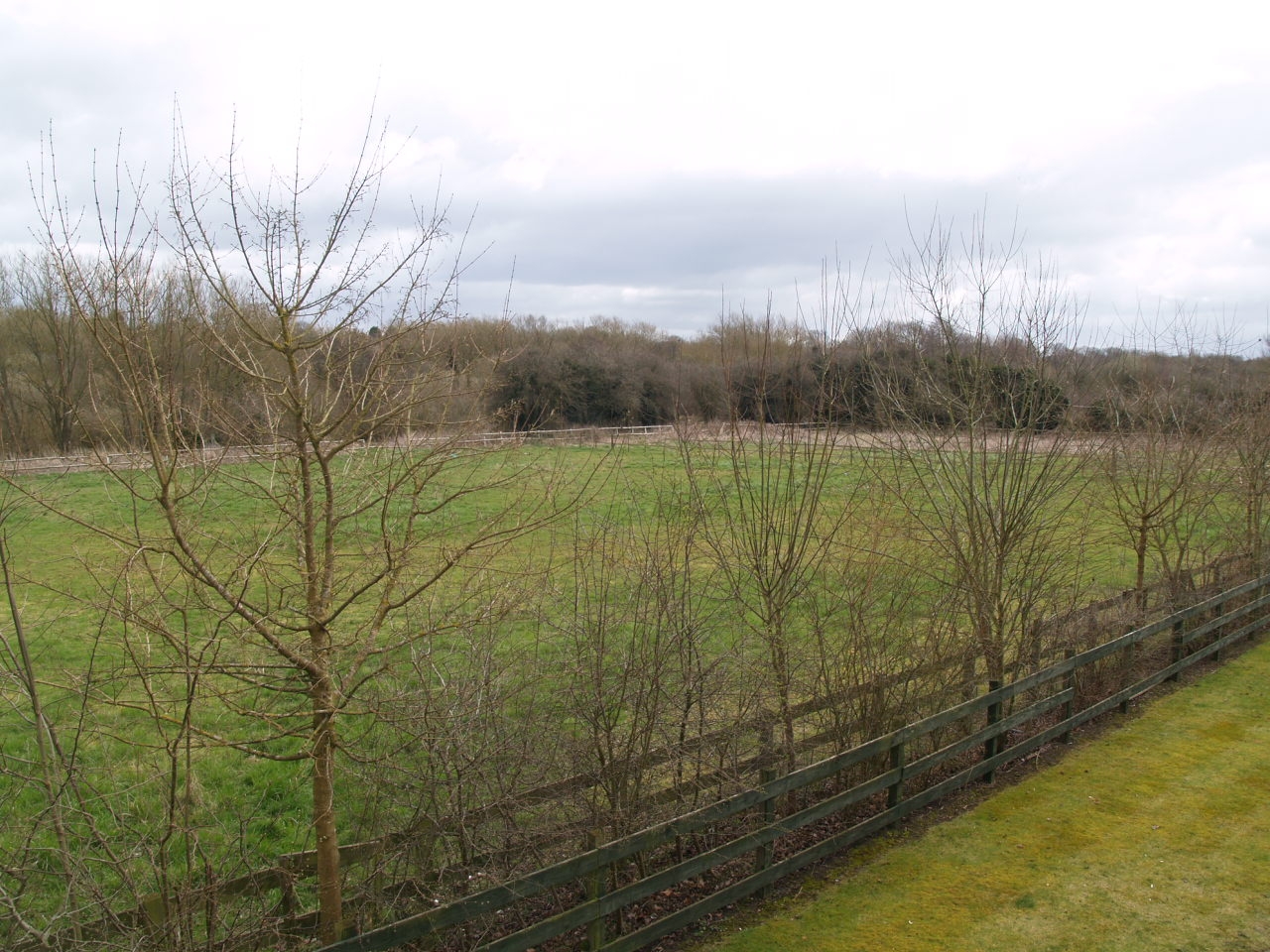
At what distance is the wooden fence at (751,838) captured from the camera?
4.76 m

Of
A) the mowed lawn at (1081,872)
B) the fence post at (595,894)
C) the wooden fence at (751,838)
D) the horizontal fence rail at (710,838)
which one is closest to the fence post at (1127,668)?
the wooden fence at (751,838)

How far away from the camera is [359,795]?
6727 millimetres

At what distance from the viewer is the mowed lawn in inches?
219

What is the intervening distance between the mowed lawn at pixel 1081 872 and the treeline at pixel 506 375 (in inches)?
133

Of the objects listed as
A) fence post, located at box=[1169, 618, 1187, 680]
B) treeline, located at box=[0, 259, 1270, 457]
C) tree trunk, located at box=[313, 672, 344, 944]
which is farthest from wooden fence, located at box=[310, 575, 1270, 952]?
treeline, located at box=[0, 259, 1270, 457]

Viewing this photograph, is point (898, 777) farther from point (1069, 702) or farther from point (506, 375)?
point (506, 375)

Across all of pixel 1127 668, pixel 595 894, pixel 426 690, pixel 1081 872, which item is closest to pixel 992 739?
pixel 1081 872

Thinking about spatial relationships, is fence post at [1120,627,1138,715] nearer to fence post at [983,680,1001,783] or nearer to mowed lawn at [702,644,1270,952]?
mowed lawn at [702,644,1270,952]

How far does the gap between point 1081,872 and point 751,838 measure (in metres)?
2.52

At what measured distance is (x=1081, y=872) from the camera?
20.8 ft

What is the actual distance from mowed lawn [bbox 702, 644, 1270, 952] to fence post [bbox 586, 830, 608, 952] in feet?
2.83

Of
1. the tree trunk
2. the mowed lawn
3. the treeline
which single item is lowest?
the mowed lawn

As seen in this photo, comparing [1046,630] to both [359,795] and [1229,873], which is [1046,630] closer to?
[1229,873]

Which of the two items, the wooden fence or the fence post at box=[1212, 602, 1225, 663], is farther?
the fence post at box=[1212, 602, 1225, 663]
